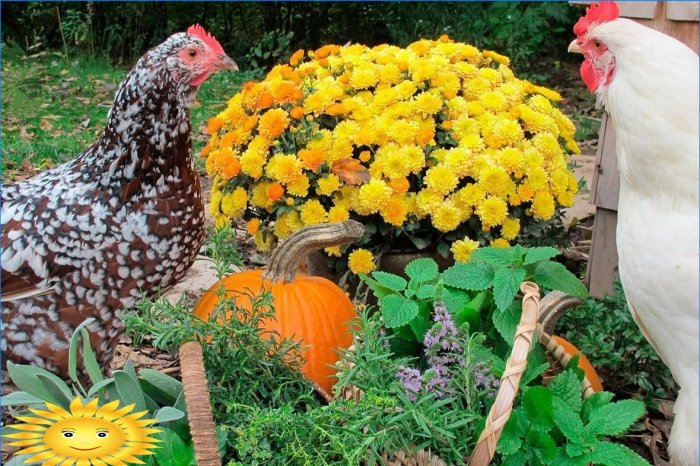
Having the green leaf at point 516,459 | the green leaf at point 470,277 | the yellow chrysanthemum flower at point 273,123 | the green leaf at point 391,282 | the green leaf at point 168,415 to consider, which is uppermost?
the yellow chrysanthemum flower at point 273,123

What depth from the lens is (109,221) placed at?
2180mm

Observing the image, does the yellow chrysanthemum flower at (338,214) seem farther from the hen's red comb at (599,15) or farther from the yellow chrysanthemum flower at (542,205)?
the hen's red comb at (599,15)

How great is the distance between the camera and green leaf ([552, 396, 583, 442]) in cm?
Result: 164

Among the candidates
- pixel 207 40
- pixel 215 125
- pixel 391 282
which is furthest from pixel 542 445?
pixel 215 125

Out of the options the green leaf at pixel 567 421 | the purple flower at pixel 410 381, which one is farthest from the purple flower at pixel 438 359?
the green leaf at pixel 567 421

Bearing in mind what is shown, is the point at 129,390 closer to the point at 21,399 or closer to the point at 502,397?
the point at 21,399

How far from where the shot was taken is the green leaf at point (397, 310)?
176 centimetres

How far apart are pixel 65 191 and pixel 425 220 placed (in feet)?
3.60

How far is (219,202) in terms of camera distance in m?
2.76

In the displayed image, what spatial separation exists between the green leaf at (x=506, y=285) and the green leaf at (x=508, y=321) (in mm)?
37

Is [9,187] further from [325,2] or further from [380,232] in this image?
[325,2]

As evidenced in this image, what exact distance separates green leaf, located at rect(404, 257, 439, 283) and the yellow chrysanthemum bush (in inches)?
19.7

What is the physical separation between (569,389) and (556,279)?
29cm

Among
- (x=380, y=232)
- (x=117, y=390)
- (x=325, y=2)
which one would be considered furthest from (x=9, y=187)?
(x=325, y=2)
